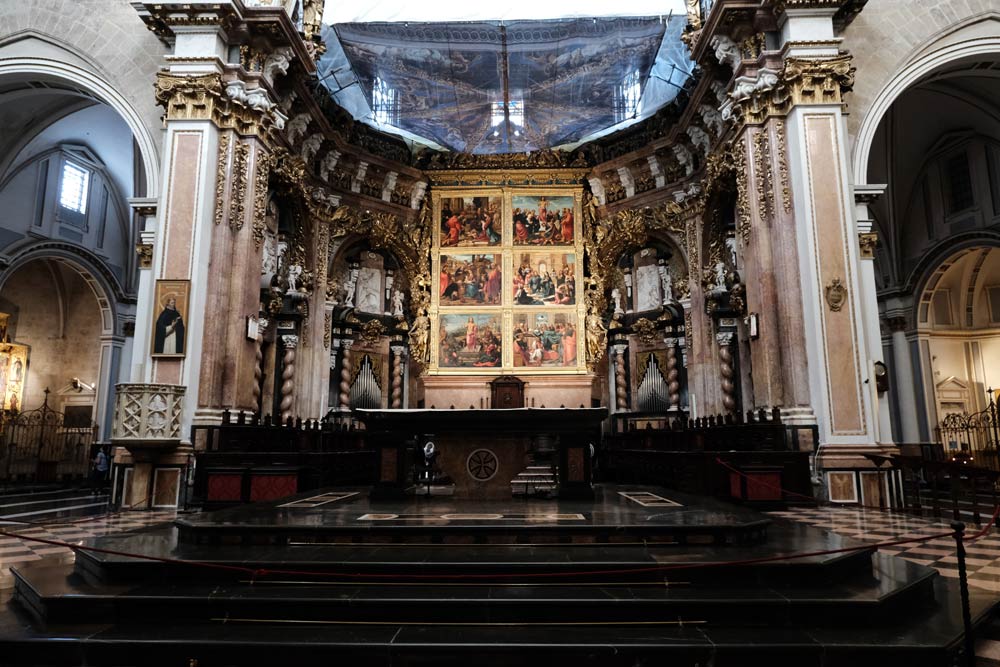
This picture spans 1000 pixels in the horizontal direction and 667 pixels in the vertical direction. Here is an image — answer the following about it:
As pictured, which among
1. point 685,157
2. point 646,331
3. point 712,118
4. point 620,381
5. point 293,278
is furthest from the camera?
point 620,381

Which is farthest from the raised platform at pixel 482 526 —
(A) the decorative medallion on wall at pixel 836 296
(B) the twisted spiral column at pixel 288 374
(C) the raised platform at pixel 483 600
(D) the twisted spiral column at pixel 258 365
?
(B) the twisted spiral column at pixel 288 374

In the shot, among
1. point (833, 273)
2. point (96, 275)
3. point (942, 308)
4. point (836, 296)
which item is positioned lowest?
point (836, 296)

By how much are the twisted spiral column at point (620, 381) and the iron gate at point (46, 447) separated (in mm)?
16320

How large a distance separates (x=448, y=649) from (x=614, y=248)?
682 inches

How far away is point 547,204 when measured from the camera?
2059 centimetres

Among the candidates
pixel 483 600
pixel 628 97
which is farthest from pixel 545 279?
pixel 483 600

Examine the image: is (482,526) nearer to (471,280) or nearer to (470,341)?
(470,341)

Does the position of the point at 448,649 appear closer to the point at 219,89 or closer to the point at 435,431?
the point at 435,431

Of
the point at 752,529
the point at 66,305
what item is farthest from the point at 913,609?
the point at 66,305

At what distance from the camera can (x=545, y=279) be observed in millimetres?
20031

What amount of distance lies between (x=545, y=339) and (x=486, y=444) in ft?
36.3

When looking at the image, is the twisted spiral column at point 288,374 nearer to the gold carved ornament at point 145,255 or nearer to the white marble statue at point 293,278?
the white marble statue at point 293,278

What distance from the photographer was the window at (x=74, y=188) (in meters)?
20.7

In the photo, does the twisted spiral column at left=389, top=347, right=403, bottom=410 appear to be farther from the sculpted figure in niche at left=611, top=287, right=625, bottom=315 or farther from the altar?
the altar
